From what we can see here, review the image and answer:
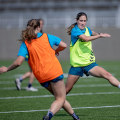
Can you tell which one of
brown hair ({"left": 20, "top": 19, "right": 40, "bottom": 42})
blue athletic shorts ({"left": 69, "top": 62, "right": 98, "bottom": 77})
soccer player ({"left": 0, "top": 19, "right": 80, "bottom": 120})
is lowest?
blue athletic shorts ({"left": 69, "top": 62, "right": 98, "bottom": 77})

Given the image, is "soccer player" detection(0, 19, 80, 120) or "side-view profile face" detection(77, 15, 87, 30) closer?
"soccer player" detection(0, 19, 80, 120)

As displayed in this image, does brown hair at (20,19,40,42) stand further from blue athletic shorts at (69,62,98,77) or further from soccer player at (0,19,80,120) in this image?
blue athletic shorts at (69,62,98,77)

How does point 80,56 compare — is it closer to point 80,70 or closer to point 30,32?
point 80,70

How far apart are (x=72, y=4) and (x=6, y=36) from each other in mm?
9324

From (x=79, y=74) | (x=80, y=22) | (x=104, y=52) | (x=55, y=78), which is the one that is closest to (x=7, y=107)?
(x=79, y=74)

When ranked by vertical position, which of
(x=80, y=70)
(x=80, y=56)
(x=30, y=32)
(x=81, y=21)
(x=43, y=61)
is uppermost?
(x=30, y=32)

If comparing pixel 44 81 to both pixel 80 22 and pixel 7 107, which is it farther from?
pixel 7 107

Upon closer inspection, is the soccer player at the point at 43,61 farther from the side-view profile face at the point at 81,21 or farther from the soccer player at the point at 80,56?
the side-view profile face at the point at 81,21

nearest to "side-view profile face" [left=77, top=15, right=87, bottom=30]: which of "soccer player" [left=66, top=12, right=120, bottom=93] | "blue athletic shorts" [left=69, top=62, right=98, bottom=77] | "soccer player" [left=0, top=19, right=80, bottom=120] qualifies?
"soccer player" [left=66, top=12, right=120, bottom=93]

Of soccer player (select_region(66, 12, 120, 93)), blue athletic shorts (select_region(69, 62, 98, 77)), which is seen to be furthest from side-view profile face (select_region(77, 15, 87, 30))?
blue athletic shorts (select_region(69, 62, 98, 77))

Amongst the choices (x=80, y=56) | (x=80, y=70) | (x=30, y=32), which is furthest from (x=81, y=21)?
(x=30, y=32)

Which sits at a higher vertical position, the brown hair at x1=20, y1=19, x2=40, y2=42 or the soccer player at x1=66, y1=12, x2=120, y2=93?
the brown hair at x1=20, y1=19, x2=40, y2=42

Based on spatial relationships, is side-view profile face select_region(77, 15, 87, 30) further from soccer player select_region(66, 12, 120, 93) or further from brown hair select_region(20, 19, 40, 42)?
brown hair select_region(20, 19, 40, 42)

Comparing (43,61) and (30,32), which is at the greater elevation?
(30,32)
